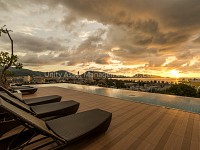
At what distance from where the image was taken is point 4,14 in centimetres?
589

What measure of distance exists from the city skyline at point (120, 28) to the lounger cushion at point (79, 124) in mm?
4010

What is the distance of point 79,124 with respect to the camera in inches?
79.4

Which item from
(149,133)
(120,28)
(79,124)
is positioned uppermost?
(120,28)

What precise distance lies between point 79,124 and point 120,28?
6.04 metres

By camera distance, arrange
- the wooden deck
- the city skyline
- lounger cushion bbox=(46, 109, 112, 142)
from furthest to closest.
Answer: the city skyline
the wooden deck
lounger cushion bbox=(46, 109, 112, 142)

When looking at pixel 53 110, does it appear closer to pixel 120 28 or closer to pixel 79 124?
pixel 79 124

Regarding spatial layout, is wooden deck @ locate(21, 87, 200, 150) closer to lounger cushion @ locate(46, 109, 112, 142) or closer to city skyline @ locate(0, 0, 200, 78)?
lounger cushion @ locate(46, 109, 112, 142)

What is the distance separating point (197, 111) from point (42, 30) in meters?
7.97

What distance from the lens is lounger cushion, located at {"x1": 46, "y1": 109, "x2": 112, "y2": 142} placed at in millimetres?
1705

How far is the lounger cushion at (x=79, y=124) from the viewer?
5.59 ft

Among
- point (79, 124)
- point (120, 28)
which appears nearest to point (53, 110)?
point (79, 124)

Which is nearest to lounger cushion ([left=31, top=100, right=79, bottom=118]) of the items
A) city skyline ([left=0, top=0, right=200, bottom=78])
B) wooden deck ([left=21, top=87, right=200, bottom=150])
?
wooden deck ([left=21, top=87, right=200, bottom=150])

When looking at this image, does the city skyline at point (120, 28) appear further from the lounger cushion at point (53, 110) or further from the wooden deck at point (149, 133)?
the wooden deck at point (149, 133)

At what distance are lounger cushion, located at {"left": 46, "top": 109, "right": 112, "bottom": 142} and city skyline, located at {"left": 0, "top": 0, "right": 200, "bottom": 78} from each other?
4010mm
